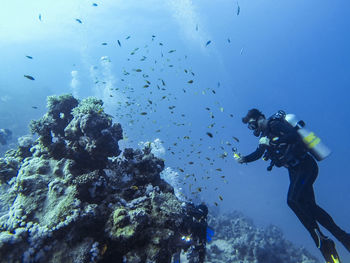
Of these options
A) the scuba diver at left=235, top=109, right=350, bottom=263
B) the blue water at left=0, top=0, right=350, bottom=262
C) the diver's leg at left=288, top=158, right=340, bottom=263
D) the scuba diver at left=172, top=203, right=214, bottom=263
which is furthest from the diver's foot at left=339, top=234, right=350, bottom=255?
the blue water at left=0, top=0, right=350, bottom=262

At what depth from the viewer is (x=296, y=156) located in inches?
293

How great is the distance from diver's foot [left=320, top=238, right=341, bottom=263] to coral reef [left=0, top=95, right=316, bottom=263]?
169 inches

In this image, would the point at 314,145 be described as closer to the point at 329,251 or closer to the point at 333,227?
the point at 333,227

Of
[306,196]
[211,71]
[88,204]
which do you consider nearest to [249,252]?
[306,196]

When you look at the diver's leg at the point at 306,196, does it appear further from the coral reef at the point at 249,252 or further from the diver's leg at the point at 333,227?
the coral reef at the point at 249,252

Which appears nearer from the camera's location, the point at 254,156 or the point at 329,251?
the point at 329,251

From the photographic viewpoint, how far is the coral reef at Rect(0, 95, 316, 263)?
375cm

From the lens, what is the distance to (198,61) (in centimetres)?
13162

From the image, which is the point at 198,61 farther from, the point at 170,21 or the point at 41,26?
the point at 41,26

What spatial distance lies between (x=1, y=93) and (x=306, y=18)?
413ft

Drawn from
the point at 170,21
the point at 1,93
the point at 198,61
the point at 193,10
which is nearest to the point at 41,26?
the point at 1,93

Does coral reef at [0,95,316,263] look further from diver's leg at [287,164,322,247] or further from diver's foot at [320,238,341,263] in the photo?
diver's foot at [320,238,341,263]

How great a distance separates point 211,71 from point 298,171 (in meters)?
147

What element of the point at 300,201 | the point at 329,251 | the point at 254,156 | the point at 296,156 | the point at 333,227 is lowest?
the point at 329,251
